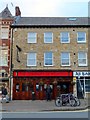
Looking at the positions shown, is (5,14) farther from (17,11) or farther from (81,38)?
(81,38)

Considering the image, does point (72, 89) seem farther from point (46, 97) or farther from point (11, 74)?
point (11, 74)

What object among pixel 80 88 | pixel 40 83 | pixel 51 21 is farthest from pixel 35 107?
pixel 51 21

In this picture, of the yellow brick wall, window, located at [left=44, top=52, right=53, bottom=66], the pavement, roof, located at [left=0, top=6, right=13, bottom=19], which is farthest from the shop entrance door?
roof, located at [left=0, top=6, right=13, bottom=19]

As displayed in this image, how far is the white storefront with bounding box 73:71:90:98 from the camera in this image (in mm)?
34188

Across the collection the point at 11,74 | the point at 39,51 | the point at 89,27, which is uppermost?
the point at 89,27

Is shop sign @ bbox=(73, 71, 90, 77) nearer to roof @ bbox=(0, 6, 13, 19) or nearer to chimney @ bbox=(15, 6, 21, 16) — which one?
roof @ bbox=(0, 6, 13, 19)

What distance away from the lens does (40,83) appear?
112 feet

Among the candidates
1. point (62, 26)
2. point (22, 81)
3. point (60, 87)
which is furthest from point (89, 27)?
point (22, 81)

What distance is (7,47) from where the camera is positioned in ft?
120

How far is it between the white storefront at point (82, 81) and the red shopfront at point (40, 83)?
2.48 ft

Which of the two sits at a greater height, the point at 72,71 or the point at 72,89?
the point at 72,71

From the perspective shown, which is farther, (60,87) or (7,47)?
(7,47)

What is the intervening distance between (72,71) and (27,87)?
554 cm

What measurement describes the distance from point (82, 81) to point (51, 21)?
28.7 feet
